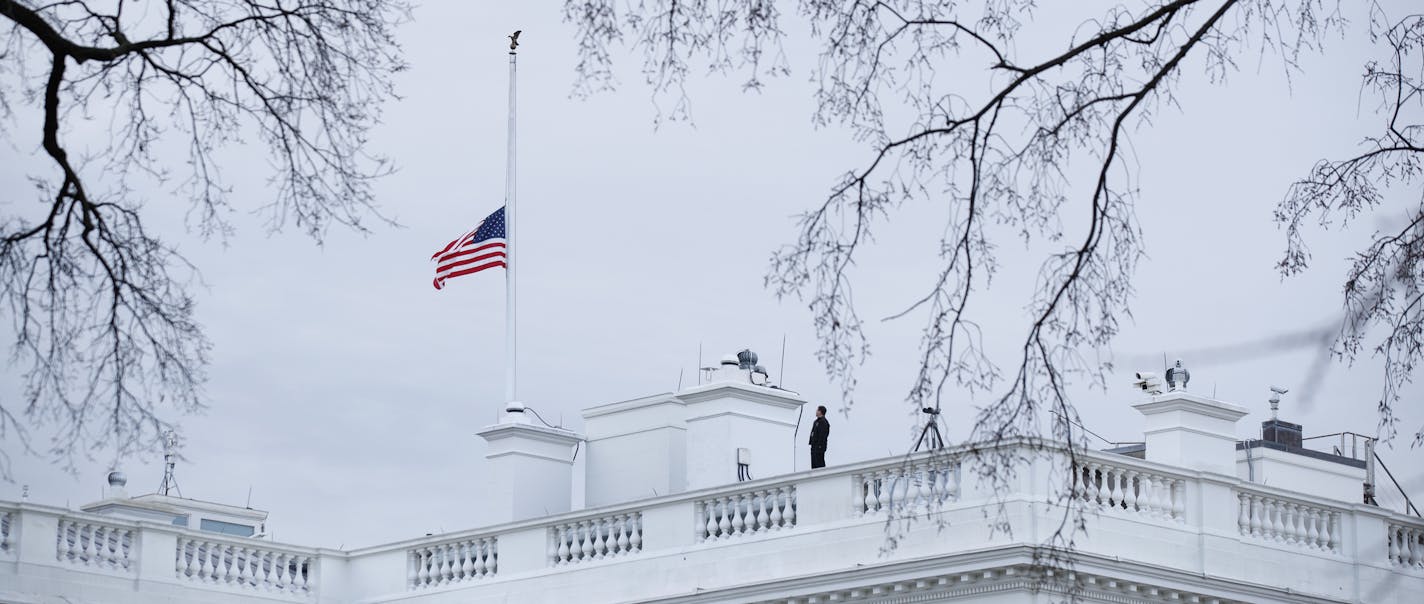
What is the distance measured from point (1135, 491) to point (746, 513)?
15.1ft

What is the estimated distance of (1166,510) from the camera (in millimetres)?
28453

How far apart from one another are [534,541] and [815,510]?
184 inches

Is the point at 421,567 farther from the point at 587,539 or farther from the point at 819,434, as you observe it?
the point at 819,434

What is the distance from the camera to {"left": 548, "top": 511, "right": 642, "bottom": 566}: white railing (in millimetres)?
31312

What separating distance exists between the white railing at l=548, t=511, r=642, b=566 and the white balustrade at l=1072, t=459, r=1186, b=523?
6090 millimetres

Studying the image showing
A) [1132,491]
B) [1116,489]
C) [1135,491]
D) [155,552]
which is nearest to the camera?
[1116,489]

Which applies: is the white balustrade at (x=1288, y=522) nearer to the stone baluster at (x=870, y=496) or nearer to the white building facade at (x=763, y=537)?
the white building facade at (x=763, y=537)

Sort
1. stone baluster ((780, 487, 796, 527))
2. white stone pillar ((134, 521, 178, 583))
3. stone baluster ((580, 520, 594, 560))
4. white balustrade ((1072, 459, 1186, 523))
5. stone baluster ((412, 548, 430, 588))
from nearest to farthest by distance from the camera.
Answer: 1. white balustrade ((1072, 459, 1186, 523))
2. stone baluster ((780, 487, 796, 527))
3. stone baluster ((580, 520, 594, 560))
4. white stone pillar ((134, 521, 178, 583))
5. stone baluster ((412, 548, 430, 588))

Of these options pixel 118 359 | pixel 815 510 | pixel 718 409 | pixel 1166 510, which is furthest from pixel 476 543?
pixel 118 359

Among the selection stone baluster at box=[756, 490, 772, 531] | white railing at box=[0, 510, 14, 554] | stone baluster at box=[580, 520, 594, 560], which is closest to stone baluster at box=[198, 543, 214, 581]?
white railing at box=[0, 510, 14, 554]

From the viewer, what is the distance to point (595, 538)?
31.8 meters

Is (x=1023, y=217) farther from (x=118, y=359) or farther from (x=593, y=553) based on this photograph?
(x=593, y=553)

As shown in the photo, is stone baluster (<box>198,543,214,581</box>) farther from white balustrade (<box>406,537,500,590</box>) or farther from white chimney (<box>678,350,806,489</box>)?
white chimney (<box>678,350,806,489</box>)

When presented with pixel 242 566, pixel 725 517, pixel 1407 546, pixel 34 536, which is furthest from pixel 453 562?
pixel 1407 546
